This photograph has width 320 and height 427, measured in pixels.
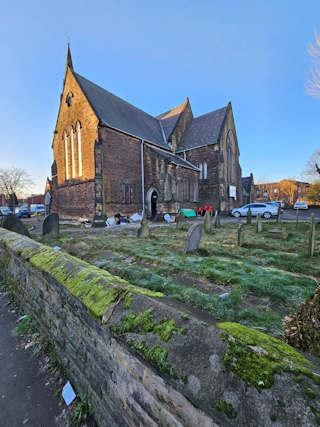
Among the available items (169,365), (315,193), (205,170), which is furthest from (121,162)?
(315,193)

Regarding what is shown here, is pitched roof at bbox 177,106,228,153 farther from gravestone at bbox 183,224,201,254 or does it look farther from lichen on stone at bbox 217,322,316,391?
lichen on stone at bbox 217,322,316,391

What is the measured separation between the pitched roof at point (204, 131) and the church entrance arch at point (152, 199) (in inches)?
334

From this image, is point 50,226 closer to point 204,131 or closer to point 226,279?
point 226,279

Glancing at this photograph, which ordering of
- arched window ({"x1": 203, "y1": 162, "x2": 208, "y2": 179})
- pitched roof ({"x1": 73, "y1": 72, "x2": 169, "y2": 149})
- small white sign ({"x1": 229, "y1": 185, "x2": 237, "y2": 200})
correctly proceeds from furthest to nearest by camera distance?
1. small white sign ({"x1": 229, "y1": 185, "x2": 237, "y2": 200})
2. arched window ({"x1": 203, "y1": 162, "x2": 208, "y2": 179})
3. pitched roof ({"x1": 73, "y1": 72, "x2": 169, "y2": 149})

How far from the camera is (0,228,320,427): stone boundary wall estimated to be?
68cm

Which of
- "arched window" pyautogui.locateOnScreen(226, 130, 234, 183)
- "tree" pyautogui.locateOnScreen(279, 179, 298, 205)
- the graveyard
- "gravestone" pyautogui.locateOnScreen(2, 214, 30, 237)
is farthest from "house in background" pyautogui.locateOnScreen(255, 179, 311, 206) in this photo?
"gravestone" pyautogui.locateOnScreen(2, 214, 30, 237)

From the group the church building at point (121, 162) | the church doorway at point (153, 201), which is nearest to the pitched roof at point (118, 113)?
the church building at point (121, 162)

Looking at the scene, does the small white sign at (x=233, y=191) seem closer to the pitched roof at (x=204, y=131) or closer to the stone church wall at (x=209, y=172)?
the stone church wall at (x=209, y=172)

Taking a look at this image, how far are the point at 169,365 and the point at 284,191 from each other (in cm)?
6375

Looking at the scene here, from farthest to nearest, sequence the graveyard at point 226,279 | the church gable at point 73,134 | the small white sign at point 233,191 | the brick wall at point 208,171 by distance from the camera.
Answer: the small white sign at point 233,191 < the brick wall at point 208,171 < the church gable at point 73,134 < the graveyard at point 226,279

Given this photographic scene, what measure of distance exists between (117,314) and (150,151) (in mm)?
17719

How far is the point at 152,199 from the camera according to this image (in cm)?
1930

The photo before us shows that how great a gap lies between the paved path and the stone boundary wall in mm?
248

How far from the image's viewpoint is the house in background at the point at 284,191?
5231 centimetres
